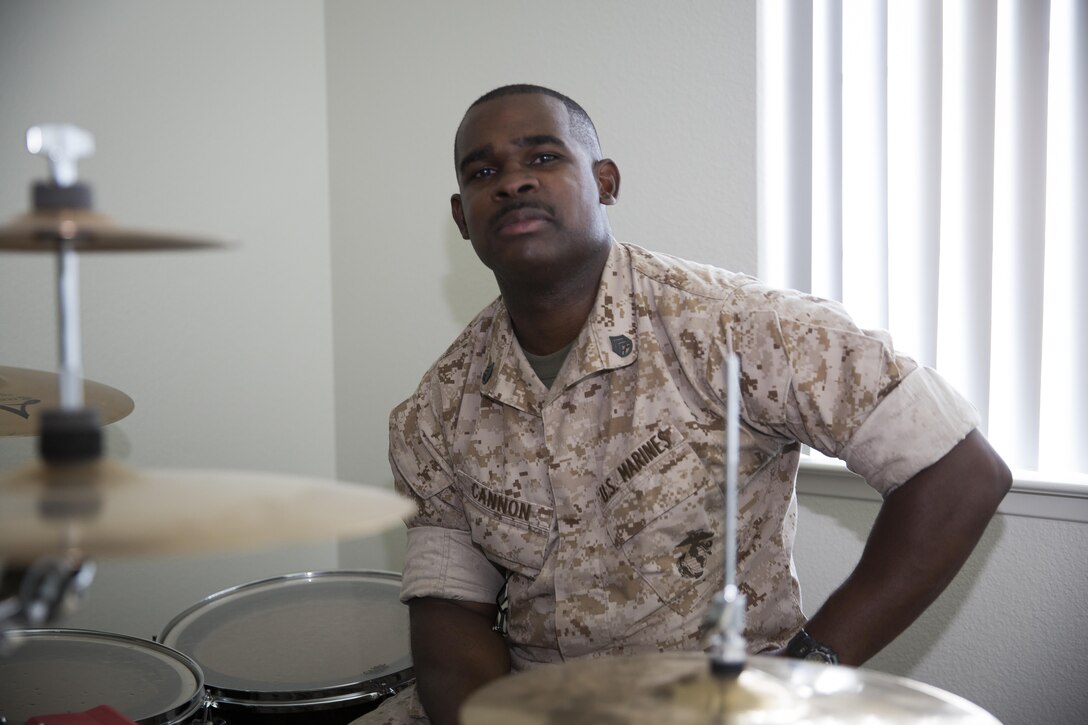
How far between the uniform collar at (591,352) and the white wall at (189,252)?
856 millimetres

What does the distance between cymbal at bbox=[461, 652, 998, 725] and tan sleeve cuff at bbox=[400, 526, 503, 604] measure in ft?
2.64

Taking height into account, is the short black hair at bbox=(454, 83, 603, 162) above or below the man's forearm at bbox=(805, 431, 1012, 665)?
above

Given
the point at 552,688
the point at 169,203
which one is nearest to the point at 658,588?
the point at 552,688

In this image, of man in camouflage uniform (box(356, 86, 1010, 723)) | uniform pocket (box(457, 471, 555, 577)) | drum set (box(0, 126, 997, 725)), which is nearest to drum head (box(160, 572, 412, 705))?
man in camouflage uniform (box(356, 86, 1010, 723))

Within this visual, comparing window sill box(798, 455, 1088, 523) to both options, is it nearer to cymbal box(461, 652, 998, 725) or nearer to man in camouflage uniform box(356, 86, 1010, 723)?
man in camouflage uniform box(356, 86, 1010, 723)

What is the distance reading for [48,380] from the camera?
5.05 ft

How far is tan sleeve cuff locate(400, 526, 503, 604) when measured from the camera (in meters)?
1.52

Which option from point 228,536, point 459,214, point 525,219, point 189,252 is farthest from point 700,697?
point 189,252

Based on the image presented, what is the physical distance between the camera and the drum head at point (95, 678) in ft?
4.16

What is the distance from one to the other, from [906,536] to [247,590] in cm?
127

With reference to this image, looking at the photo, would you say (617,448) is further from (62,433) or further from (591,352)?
(62,433)

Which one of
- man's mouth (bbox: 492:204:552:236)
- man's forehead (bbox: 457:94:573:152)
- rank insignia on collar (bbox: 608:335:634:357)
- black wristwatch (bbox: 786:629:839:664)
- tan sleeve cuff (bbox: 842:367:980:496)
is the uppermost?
man's forehead (bbox: 457:94:573:152)

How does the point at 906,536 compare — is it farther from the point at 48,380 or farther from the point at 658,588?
the point at 48,380


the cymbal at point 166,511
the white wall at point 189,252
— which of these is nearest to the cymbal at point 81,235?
the cymbal at point 166,511
